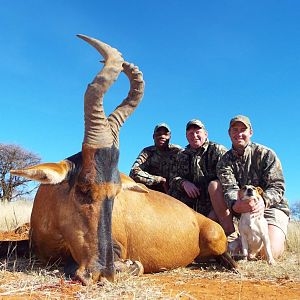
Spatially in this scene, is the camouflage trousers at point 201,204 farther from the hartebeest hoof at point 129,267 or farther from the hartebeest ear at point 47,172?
the hartebeest ear at point 47,172

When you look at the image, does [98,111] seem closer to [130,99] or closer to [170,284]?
[130,99]

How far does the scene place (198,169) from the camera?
28.0 ft

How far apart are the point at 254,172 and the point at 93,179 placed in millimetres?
3952

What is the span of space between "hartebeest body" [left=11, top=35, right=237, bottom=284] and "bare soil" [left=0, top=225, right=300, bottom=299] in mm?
189

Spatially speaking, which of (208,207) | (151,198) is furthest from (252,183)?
(151,198)

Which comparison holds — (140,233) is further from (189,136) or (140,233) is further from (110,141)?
(189,136)

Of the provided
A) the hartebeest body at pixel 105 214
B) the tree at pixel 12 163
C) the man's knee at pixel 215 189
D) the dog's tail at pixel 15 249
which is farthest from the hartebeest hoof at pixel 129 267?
the tree at pixel 12 163

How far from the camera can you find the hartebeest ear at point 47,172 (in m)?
4.07

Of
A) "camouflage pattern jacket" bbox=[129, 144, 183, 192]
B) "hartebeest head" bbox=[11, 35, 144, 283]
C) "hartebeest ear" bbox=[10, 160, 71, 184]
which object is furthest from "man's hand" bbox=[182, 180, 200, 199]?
"hartebeest ear" bbox=[10, 160, 71, 184]

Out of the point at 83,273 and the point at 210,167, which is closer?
the point at 83,273

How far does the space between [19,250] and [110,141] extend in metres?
1.85

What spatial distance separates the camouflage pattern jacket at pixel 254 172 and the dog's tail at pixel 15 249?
305cm

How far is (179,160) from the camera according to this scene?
8914 millimetres

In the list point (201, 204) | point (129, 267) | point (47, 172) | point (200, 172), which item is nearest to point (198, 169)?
point (200, 172)
